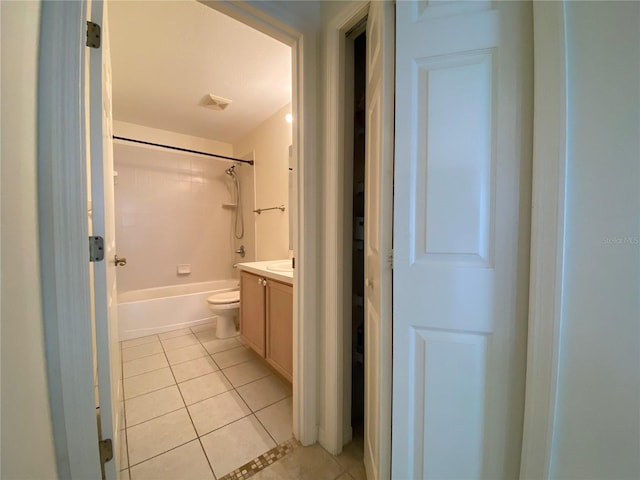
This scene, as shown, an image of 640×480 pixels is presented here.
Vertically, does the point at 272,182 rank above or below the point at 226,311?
above

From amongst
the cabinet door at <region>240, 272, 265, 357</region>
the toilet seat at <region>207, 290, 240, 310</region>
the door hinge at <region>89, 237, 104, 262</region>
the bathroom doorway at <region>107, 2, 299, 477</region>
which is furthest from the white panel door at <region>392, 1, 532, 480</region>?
the toilet seat at <region>207, 290, 240, 310</region>

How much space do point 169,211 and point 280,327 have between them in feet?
8.46

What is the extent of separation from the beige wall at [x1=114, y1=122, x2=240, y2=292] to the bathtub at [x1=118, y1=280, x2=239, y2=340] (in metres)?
0.14

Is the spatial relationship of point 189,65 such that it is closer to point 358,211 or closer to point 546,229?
point 358,211

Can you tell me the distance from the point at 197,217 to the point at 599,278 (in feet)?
12.3

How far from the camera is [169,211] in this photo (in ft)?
10.5

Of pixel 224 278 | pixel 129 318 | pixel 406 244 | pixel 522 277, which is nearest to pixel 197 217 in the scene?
pixel 224 278

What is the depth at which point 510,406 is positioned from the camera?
68 cm

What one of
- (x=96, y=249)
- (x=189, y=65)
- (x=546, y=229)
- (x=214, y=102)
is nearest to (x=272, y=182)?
(x=214, y=102)

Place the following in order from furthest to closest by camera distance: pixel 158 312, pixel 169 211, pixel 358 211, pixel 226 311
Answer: pixel 169 211, pixel 158 312, pixel 226 311, pixel 358 211

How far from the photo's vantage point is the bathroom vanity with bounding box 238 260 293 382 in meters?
1.53

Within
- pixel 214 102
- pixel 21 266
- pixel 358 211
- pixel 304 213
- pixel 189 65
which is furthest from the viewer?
pixel 214 102

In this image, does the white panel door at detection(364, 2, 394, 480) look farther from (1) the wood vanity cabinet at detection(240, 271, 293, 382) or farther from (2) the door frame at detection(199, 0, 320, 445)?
(1) the wood vanity cabinet at detection(240, 271, 293, 382)

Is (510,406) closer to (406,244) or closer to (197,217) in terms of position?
(406,244)
